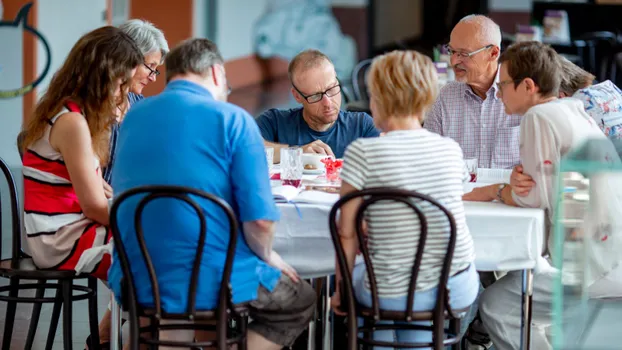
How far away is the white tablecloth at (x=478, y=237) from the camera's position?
9.70ft

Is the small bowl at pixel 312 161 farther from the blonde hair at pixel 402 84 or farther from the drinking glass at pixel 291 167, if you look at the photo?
the blonde hair at pixel 402 84

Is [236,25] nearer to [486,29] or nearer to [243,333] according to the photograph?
[486,29]

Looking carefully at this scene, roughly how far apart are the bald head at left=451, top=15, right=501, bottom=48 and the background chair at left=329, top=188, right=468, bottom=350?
5.26 feet

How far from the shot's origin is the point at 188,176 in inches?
104

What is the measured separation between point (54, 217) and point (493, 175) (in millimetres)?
1613

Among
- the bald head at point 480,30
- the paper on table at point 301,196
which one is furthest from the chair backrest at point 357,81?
the paper on table at point 301,196

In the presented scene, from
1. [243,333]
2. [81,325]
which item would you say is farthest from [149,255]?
[81,325]

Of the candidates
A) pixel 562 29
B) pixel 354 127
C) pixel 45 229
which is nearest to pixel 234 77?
pixel 562 29

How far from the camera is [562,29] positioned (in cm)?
1005

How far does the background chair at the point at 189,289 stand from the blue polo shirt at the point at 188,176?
0.08 feet

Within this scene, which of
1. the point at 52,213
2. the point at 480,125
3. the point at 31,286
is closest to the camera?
the point at 52,213

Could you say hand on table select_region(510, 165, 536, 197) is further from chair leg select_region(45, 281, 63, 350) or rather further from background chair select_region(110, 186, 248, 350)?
chair leg select_region(45, 281, 63, 350)

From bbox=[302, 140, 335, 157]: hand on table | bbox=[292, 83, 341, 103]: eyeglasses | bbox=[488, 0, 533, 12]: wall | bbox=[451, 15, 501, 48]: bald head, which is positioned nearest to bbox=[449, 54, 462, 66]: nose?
bbox=[451, 15, 501, 48]: bald head

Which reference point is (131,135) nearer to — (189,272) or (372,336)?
(189,272)
